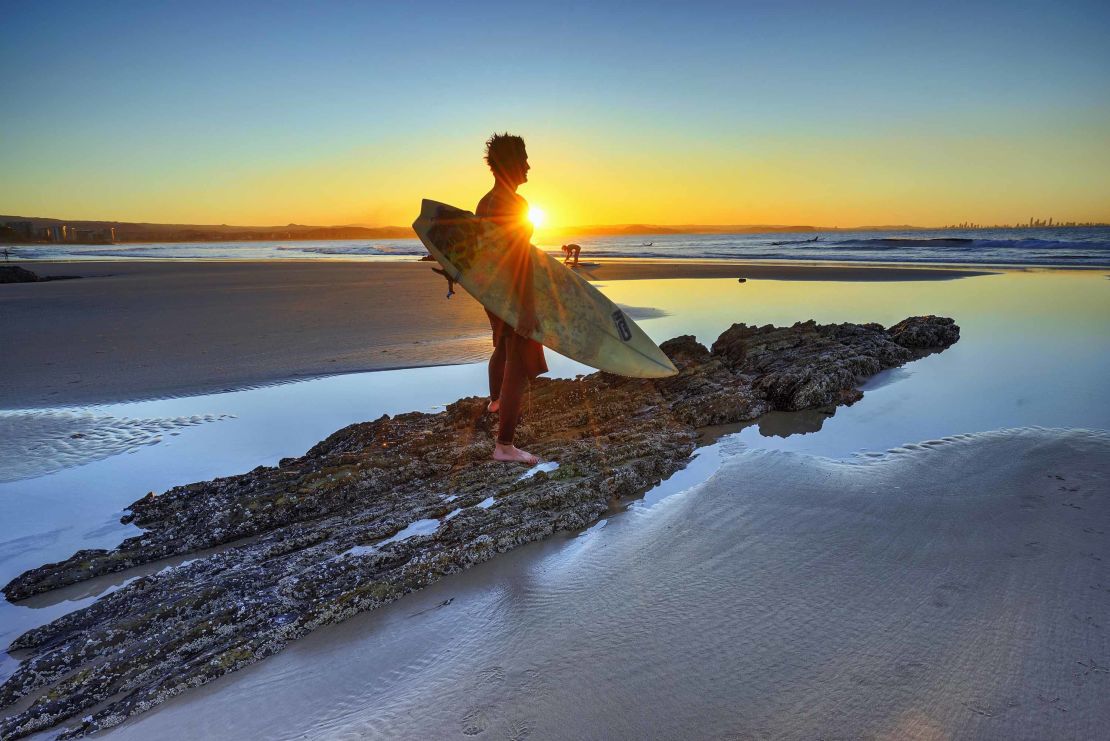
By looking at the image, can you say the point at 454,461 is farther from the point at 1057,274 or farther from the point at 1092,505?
the point at 1057,274

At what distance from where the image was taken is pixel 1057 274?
18734mm

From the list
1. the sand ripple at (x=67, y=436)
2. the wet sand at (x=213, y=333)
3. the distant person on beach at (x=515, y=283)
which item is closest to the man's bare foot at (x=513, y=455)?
the distant person on beach at (x=515, y=283)

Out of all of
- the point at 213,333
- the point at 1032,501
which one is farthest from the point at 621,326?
the point at 213,333

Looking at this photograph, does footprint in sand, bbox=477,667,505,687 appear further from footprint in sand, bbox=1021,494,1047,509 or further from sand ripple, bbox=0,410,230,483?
sand ripple, bbox=0,410,230,483

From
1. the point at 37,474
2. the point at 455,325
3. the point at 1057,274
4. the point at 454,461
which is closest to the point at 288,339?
the point at 455,325

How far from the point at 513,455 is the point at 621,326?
69.5 inches

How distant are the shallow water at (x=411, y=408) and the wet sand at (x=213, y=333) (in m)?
0.88

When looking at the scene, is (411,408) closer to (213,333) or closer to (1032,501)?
(1032,501)

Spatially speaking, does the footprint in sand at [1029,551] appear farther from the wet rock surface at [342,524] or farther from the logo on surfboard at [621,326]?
the logo on surfboard at [621,326]

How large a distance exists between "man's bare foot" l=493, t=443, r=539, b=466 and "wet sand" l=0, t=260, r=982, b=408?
4.33 m

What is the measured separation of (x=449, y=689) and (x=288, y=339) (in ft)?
29.5

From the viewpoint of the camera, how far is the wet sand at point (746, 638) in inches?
74.9

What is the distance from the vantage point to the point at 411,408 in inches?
234

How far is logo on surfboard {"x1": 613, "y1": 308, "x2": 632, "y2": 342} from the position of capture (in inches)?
204
